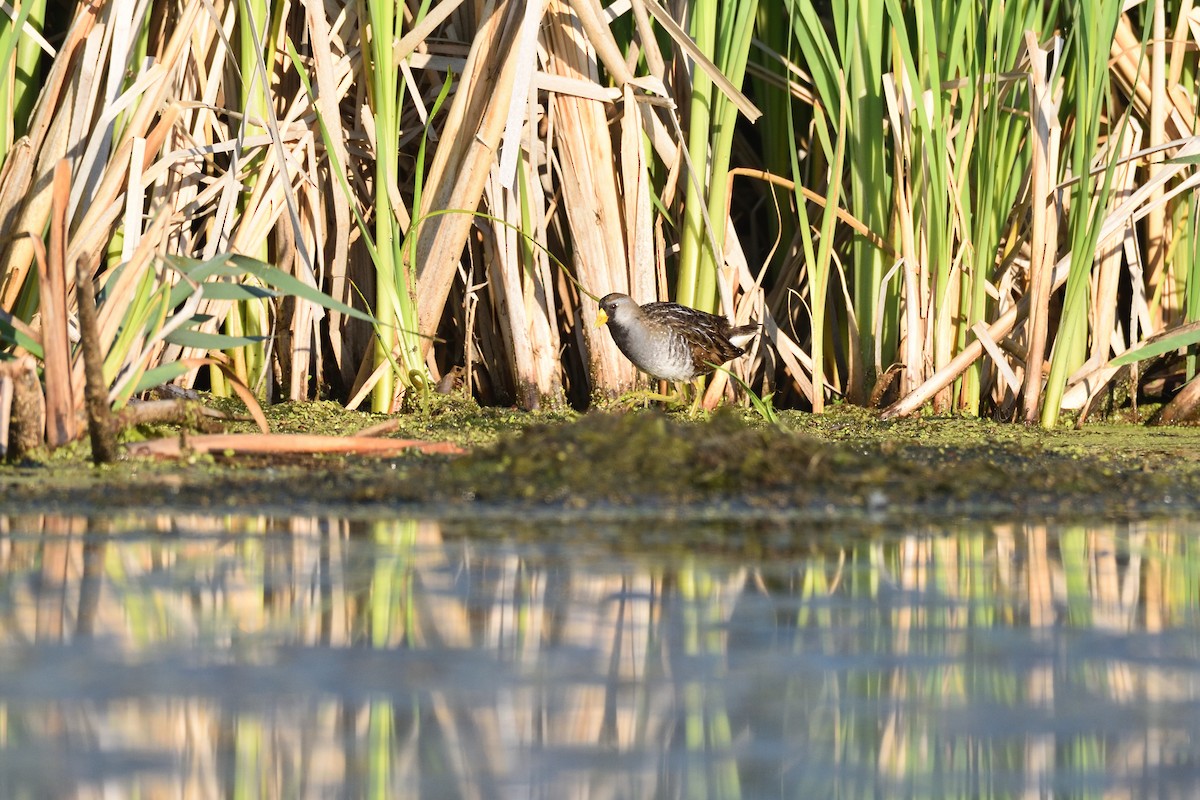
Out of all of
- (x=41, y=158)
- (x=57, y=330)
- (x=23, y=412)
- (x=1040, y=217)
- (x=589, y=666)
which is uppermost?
(x=41, y=158)

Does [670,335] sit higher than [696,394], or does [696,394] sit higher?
[670,335]

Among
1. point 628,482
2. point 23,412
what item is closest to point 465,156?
point 23,412

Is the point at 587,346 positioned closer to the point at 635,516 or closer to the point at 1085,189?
the point at 1085,189

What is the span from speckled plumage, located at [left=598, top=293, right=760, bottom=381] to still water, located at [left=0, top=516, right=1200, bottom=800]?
2444 millimetres

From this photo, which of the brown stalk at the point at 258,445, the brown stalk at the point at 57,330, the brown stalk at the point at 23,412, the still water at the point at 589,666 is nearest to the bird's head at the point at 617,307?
the brown stalk at the point at 258,445

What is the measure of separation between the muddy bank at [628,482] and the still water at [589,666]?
0.37 m

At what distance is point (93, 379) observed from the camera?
3.87 meters

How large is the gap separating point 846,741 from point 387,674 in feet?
2.03

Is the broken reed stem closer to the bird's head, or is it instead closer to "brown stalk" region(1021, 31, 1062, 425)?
the bird's head

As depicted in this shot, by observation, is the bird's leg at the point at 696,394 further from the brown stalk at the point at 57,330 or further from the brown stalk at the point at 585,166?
the brown stalk at the point at 57,330

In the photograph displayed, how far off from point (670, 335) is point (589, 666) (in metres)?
3.55

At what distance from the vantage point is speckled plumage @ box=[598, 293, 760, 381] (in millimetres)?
5605

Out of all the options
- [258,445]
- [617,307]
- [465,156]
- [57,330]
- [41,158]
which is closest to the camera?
[57,330]

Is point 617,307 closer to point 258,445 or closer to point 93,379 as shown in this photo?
point 258,445
